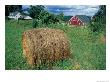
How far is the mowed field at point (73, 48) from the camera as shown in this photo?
4652mm

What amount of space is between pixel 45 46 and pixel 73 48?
455mm

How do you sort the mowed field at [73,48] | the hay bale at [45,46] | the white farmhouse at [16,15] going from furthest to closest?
the white farmhouse at [16,15] < the mowed field at [73,48] < the hay bale at [45,46]

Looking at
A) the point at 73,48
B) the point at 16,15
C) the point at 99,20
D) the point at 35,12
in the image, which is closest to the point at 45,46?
the point at 73,48

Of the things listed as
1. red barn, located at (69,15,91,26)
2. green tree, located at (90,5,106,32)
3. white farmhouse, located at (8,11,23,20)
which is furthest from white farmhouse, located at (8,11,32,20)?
green tree, located at (90,5,106,32)

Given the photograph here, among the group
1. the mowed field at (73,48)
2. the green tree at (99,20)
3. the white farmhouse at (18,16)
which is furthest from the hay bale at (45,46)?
the green tree at (99,20)

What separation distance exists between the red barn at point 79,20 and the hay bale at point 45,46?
0.90ft

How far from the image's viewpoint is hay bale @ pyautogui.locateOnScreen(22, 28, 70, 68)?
175 inches

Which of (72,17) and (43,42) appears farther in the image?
(72,17)

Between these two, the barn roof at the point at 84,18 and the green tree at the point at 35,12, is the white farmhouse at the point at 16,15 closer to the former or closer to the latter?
the green tree at the point at 35,12

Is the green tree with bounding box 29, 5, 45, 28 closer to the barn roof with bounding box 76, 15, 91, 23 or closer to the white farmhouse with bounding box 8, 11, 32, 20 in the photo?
the white farmhouse with bounding box 8, 11, 32, 20
